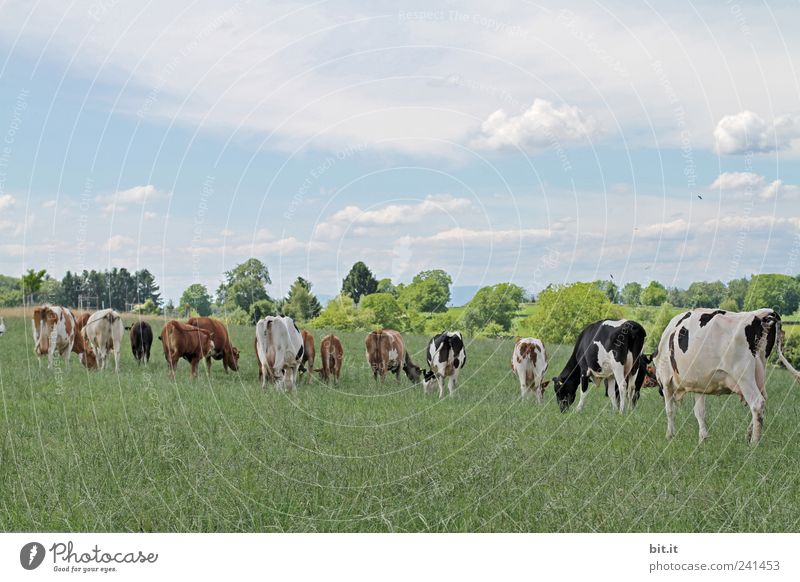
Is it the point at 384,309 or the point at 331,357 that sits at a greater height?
the point at 384,309

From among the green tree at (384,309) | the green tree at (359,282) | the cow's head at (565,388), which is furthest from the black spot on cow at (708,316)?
the green tree at (384,309)

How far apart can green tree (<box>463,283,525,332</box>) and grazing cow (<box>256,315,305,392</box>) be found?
Answer: 1778 cm

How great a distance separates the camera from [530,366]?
1948 cm

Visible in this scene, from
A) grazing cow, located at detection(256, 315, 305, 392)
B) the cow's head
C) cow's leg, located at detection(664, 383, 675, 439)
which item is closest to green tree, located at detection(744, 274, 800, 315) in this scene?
cow's leg, located at detection(664, 383, 675, 439)

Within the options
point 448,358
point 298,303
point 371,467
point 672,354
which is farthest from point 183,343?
point 672,354

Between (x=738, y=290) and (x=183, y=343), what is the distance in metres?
13.3

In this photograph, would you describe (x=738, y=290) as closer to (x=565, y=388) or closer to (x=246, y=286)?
(x=565, y=388)

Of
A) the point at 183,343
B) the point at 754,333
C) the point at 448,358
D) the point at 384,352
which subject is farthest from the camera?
the point at 384,352

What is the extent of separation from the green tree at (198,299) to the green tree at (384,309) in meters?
7.56

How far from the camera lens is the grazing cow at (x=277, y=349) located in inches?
762

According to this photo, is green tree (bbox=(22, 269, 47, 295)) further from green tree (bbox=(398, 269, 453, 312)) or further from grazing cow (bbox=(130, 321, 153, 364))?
green tree (bbox=(398, 269, 453, 312))

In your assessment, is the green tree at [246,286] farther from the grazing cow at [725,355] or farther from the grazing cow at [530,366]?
the grazing cow at [725,355]

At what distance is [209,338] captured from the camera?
2209 centimetres

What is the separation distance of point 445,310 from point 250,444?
24740 millimetres
